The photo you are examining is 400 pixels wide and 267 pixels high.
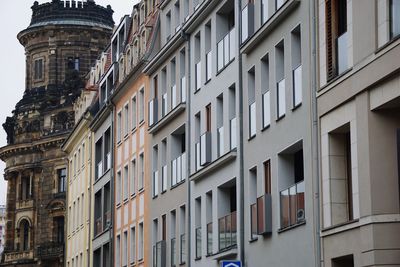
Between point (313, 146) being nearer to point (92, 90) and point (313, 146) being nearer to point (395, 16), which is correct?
point (395, 16)

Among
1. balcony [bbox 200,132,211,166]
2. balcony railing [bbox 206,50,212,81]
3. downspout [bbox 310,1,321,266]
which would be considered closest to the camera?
downspout [bbox 310,1,321,266]

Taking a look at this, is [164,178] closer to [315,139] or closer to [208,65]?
[208,65]

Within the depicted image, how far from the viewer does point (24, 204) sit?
370 ft

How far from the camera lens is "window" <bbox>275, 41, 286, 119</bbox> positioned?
38000 mm

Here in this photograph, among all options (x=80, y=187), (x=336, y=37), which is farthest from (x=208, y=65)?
(x=80, y=187)

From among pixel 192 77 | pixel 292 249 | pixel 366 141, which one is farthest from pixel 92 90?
pixel 366 141

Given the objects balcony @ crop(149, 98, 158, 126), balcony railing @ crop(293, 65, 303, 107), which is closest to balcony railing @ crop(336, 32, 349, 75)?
balcony railing @ crop(293, 65, 303, 107)

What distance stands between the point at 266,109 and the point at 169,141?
14.4 meters

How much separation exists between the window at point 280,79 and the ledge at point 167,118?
12476 mm

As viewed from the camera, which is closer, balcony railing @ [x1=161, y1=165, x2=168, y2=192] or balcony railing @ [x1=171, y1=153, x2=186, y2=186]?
balcony railing @ [x1=171, y1=153, x2=186, y2=186]

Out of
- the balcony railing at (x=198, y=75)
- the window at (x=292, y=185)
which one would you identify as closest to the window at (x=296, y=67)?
the window at (x=292, y=185)

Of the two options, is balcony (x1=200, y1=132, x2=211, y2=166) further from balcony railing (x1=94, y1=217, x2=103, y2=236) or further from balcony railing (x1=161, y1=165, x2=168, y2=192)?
balcony railing (x1=94, y1=217, x2=103, y2=236)

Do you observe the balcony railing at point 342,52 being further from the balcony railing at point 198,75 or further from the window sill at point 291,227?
the balcony railing at point 198,75

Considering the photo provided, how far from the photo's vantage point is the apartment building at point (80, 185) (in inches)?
2972
